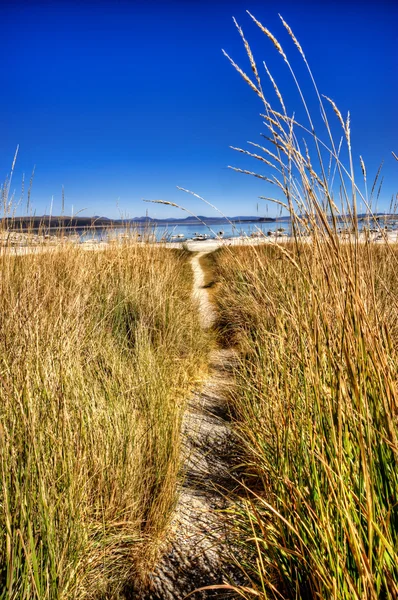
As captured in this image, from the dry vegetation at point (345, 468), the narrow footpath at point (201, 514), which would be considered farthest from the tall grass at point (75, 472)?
the dry vegetation at point (345, 468)

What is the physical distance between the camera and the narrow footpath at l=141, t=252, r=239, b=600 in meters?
1.32

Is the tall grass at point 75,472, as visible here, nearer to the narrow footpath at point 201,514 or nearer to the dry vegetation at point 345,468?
the narrow footpath at point 201,514

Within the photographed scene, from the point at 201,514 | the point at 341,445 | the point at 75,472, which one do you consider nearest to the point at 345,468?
the point at 341,445

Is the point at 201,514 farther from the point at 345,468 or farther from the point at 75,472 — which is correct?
the point at 345,468

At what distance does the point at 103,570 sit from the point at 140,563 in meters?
0.21

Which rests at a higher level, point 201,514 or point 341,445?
point 341,445

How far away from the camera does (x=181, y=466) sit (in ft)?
6.00

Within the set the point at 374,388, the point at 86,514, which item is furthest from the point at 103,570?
the point at 374,388

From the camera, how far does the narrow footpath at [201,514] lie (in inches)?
51.8

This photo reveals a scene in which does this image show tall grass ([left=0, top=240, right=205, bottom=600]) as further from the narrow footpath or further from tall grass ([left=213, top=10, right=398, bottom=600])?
tall grass ([left=213, top=10, right=398, bottom=600])

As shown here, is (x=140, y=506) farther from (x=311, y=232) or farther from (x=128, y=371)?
(x=311, y=232)

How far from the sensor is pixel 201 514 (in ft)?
5.42

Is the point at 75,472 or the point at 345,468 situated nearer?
the point at 345,468

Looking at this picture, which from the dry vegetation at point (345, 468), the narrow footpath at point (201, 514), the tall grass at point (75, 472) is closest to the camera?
the dry vegetation at point (345, 468)
